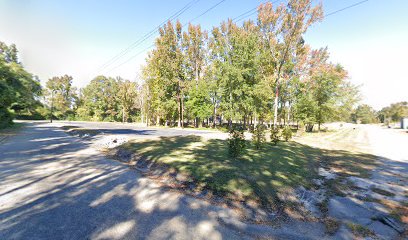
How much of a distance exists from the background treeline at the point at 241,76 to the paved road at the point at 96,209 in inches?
670

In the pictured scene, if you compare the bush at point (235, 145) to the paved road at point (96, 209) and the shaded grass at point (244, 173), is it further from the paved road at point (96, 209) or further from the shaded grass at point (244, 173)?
the paved road at point (96, 209)

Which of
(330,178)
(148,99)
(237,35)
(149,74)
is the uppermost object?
(237,35)

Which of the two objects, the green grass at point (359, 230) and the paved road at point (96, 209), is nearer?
the paved road at point (96, 209)

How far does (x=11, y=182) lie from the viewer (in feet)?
18.1

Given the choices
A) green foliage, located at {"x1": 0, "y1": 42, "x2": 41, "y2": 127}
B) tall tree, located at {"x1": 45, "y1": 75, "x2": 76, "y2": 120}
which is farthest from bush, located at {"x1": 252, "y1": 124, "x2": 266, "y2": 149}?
tall tree, located at {"x1": 45, "y1": 75, "x2": 76, "y2": 120}

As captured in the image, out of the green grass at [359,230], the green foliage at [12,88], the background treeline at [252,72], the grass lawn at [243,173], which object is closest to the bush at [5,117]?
the green foliage at [12,88]

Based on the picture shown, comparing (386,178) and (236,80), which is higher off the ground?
(236,80)

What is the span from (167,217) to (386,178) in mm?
8385

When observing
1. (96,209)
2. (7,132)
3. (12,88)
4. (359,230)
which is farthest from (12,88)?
(359,230)

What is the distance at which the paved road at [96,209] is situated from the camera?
10.9 feet

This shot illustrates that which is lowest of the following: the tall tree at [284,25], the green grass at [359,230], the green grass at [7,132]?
the green grass at [359,230]

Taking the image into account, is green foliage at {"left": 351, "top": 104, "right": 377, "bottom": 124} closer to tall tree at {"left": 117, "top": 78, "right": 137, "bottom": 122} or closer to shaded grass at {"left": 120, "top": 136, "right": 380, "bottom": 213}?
tall tree at {"left": 117, "top": 78, "right": 137, "bottom": 122}

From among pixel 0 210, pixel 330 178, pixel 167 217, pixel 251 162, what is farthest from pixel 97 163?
pixel 330 178

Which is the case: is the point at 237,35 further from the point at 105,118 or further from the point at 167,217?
the point at 105,118
